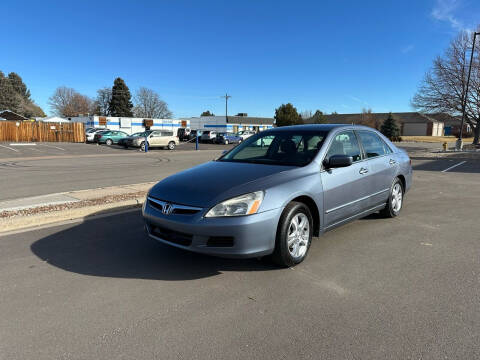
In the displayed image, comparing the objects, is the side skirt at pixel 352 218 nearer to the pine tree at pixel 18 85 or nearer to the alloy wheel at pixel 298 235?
the alloy wheel at pixel 298 235

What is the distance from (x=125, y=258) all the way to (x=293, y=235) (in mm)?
2057

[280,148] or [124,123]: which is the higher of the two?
[124,123]

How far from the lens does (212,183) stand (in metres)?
3.74

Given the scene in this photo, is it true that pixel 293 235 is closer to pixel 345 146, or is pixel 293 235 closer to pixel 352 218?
pixel 352 218

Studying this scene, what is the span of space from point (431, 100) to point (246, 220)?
39.6m

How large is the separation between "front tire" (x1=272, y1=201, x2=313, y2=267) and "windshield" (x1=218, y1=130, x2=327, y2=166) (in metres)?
0.68

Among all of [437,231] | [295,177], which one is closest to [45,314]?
[295,177]

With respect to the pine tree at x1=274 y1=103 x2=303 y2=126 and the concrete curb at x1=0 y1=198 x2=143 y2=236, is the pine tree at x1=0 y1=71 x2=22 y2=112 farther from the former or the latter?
the concrete curb at x1=0 y1=198 x2=143 y2=236

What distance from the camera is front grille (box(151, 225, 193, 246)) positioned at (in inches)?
138

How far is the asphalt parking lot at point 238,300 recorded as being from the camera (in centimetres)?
252

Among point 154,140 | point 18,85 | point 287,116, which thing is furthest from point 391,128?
point 18,85

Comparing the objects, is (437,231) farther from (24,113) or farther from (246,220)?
(24,113)

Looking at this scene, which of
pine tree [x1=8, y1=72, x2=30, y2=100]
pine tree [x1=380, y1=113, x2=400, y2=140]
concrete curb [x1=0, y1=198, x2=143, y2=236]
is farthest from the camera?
pine tree [x1=8, y1=72, x2=30, y2=100]

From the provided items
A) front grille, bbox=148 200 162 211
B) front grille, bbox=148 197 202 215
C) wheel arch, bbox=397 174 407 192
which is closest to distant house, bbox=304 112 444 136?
wheel arch, bbox=397 174 407 192
